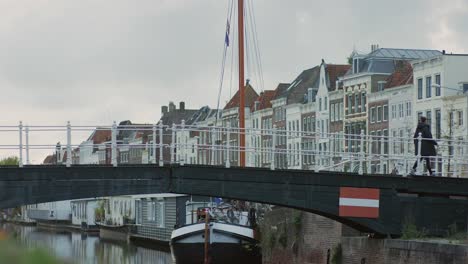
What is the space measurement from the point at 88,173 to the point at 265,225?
19983 mm

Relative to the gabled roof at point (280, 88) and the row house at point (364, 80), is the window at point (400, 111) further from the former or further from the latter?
the gabled roof at point (280, 88)

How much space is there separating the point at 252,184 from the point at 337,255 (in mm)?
6787

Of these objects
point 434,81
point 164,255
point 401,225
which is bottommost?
point 164,255

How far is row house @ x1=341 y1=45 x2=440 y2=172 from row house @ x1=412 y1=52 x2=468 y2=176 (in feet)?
25.3

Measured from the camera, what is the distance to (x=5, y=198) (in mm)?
27016

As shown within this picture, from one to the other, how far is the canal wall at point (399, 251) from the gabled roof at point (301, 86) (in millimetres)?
→ 66150

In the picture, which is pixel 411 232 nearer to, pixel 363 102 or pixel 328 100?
pixel 363 102

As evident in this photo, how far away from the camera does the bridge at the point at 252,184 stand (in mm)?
27312

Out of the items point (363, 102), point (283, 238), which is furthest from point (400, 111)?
point (283, 238)

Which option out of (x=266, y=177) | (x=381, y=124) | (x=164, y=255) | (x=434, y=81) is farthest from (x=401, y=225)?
(x=381, y=124)

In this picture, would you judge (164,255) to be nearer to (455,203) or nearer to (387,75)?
(387,75)

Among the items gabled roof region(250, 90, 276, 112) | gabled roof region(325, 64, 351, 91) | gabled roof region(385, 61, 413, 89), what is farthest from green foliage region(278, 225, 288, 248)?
gabled roof region(250, 90, 276, 112)

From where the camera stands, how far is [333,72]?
95.6 metres

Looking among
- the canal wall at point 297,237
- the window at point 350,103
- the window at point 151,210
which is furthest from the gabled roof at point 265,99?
the canal wall at point 297,237
